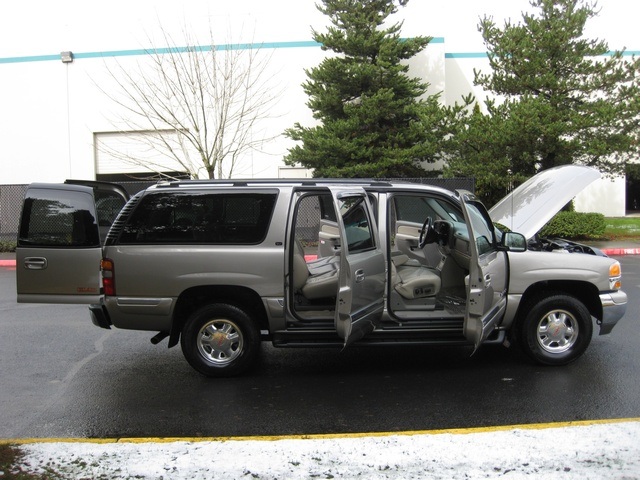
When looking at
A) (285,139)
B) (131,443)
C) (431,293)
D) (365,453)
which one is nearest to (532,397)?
(431,293)

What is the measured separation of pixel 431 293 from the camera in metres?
6.34

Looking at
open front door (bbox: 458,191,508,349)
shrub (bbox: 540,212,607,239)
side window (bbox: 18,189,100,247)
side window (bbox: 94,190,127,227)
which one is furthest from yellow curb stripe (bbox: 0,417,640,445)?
shrub (bbox: 540,212,607,239)

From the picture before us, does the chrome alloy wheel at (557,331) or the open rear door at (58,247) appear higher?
the open rear door at (58,247)

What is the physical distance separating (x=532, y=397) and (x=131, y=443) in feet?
11.0

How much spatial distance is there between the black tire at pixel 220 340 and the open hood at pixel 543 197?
2968 mm

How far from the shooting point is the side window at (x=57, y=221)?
23.6 feet

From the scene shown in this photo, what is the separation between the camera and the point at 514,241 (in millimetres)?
6098

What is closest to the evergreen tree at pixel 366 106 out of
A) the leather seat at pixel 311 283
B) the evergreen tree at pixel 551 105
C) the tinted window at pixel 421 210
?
Answer: the evergreen tree at pixel 551 105

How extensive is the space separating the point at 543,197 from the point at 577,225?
1402 centimetres

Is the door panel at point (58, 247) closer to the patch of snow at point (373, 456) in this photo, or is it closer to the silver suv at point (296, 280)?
the silver suv at point (296, 280)

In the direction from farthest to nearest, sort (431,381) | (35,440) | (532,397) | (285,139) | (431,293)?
(285,139) < (431,293) < (431,381) < (532,397) < (35,440)

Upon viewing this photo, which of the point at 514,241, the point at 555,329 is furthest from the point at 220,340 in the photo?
the point at 555,329

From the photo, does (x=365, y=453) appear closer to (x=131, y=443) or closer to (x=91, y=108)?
(x=131, y=443)

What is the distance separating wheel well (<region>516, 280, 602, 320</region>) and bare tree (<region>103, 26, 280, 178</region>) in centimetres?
1420
